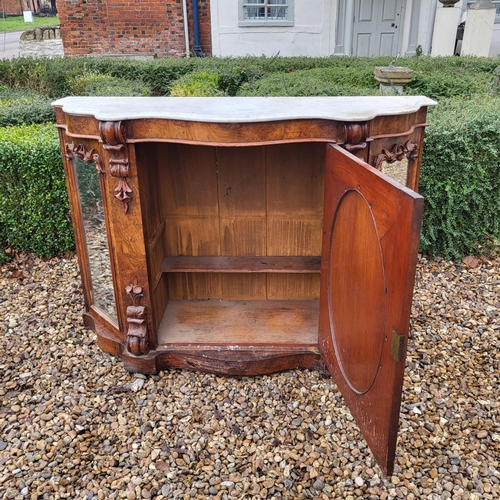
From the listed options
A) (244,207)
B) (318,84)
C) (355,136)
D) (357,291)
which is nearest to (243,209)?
(244,207)

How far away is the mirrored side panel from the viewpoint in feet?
9.07

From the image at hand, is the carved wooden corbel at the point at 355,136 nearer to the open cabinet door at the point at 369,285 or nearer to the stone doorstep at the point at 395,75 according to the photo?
the open cabinet door at the point at 369,285

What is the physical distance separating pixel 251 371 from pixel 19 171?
261 centimetres

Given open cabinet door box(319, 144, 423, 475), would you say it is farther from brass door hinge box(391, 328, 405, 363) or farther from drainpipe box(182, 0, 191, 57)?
drainpipe box(182, 0, 191, 57)

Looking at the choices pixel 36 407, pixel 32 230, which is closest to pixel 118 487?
pixel 36 407

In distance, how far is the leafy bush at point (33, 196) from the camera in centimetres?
408

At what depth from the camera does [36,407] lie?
2637mm

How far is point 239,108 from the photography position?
248cm

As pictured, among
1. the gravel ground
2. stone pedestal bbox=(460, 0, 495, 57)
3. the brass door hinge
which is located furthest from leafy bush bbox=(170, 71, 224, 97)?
stone pedestal bbox=(460, 0, 495, 57)

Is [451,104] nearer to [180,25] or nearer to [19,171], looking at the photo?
[19,171]

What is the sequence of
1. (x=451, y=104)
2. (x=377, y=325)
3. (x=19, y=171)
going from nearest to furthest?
(x=377, y=325) → (x=19, y=171) → (x=451, y=104)

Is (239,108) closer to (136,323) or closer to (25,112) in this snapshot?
(136,323)

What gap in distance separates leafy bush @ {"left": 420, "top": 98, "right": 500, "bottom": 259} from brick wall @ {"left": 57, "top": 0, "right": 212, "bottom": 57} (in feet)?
28.7

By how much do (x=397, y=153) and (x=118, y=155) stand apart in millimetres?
1360
